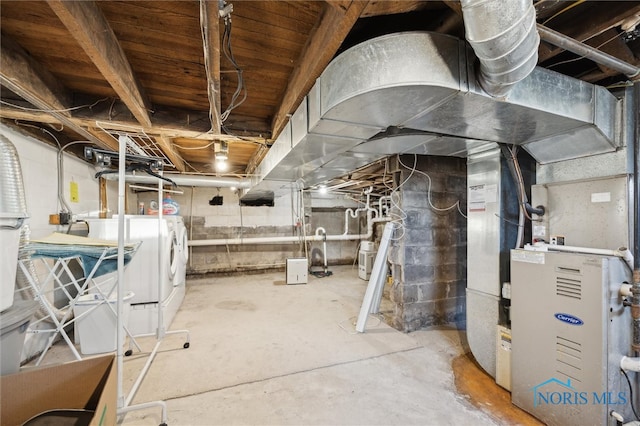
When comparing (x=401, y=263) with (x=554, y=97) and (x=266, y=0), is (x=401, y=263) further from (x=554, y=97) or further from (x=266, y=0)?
(x=266, y=0)

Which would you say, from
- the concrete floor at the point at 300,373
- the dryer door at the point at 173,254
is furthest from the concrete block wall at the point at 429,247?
the dryer door at the point at 173,254

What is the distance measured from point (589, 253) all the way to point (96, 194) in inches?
214

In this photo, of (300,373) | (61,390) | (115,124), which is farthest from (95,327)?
(300,373)

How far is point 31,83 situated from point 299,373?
2769mm

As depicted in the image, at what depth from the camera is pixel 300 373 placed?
2.18m

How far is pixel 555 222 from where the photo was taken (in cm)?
190

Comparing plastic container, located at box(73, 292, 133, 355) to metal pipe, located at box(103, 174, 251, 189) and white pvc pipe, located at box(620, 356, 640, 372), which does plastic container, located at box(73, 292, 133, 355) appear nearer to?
metal pipe, located at box(103, 174, 251, 189)

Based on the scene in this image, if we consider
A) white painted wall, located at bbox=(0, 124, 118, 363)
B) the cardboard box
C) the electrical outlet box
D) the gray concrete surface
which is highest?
white painted wall, located at bbox=(0, 124, 118, 363)

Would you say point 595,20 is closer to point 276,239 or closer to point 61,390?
point 61,390

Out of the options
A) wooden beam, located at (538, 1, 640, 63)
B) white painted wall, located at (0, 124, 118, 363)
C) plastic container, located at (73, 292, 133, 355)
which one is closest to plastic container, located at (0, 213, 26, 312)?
plastic container, located at (73, 292, 133, 355)

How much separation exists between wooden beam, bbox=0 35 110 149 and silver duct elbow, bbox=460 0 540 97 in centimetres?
233

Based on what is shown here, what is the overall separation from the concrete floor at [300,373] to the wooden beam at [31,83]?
2167 millimetres

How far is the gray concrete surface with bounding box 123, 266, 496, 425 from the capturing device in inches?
67.2

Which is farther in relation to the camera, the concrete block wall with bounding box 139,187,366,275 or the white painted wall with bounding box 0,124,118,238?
the concrete block wall with bounding box 139,187,366,275
